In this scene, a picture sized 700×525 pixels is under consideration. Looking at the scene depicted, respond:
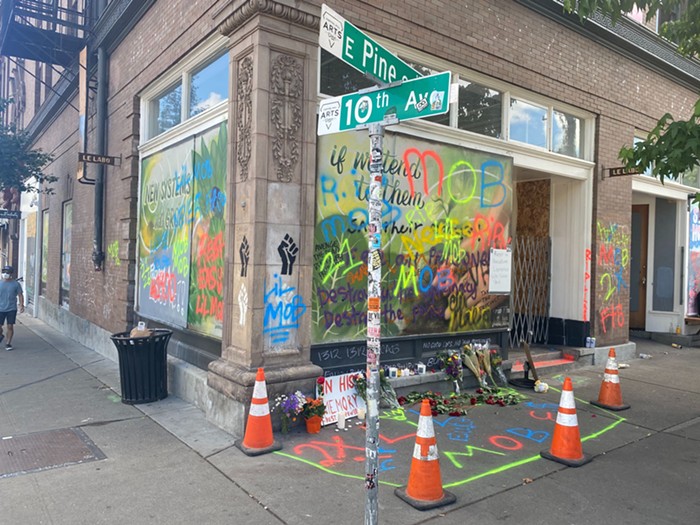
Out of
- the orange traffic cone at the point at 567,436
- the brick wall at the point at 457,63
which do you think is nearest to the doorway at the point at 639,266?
the brick wall at the point at 457,63

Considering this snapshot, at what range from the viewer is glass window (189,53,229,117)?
6.70 metres

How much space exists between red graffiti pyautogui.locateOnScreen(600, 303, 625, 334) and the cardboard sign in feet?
18.5

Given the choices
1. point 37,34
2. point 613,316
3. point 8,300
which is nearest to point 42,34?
point 37,34

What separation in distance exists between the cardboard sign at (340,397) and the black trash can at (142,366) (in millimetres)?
2317

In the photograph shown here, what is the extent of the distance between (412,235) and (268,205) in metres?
2.12

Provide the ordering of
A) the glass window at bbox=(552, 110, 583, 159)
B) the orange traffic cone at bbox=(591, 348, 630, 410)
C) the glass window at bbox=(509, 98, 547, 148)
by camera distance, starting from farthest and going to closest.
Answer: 1. the glass window at bbox=(552, 110, 583, 159)
2. the glass window at bbox=(509, 98, 547, 148)
3. the orange traffic cone at bbox=(591, 348, 630, 410)

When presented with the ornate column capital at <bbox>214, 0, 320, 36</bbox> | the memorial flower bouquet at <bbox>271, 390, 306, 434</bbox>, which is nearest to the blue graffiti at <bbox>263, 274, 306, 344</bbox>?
the memorial flower bouquet at <bbox>271, 390, 306, 434</bbox>

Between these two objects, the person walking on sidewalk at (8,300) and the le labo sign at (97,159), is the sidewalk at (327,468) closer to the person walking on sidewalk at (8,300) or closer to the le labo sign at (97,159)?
the le labo sign at (97,159)

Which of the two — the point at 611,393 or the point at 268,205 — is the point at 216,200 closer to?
the point at 268,205

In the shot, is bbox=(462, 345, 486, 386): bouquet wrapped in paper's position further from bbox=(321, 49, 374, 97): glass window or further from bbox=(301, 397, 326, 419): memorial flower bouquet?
bbox=(321, 49, 374, 97): glass window

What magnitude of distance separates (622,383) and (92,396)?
759 centimetres

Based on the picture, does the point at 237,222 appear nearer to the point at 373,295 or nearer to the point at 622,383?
the point at 373,295

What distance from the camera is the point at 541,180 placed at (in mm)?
9945

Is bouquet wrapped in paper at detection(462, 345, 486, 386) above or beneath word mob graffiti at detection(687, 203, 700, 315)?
beneath
